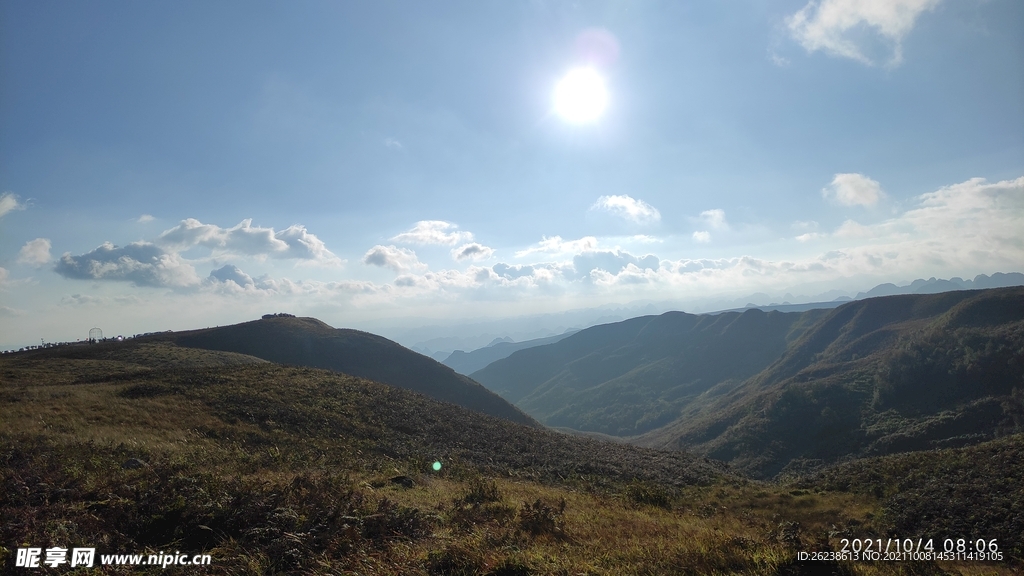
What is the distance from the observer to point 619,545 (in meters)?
8.65

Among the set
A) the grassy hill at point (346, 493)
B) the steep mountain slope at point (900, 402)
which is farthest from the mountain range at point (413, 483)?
the steep mountain slope at point (900, 402)

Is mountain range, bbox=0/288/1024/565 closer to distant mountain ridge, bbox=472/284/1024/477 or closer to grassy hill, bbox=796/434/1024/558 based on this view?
grassy hill, bbox=796/434/1024/558

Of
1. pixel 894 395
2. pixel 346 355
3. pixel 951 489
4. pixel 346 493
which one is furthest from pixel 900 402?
pixel 346 355

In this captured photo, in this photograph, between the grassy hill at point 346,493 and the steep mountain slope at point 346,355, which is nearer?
the grassy hill at point 346,493

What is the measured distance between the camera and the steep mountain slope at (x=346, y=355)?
243ft

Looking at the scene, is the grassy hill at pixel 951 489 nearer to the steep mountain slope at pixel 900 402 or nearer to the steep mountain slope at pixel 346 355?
the steep mountain slope at pixel 900 402

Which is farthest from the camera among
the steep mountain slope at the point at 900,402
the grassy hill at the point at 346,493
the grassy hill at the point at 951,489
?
the steep mountain slope at the point at 900,402

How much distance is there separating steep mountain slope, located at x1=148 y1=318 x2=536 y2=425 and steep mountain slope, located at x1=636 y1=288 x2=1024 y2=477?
46243mm

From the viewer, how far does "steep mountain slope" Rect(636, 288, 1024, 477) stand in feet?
200

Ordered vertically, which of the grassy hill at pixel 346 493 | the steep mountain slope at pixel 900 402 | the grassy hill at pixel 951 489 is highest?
the grassy hill at pixel 346 493

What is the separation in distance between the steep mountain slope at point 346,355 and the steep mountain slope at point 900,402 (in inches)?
1821

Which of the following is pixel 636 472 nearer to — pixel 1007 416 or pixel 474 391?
pixel 474 391

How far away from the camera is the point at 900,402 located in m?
73.2

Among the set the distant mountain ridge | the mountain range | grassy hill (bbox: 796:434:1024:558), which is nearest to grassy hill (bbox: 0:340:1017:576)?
the mountain range
